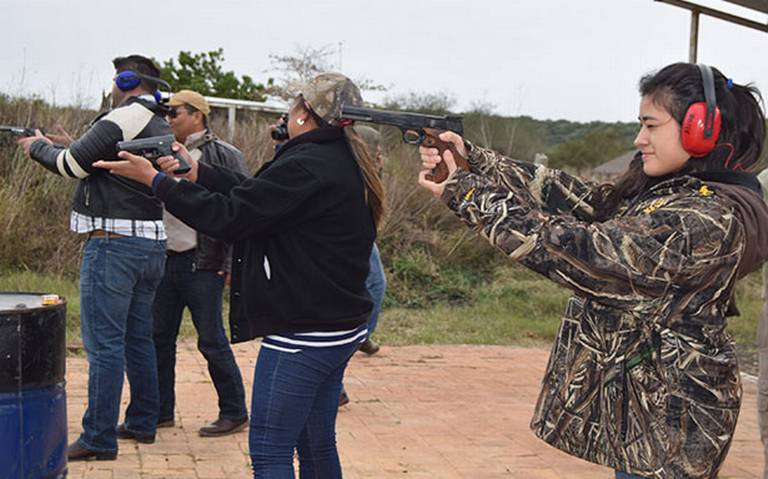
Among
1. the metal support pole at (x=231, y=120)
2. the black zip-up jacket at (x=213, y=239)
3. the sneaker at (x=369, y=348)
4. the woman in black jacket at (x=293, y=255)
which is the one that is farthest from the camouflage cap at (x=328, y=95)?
the metal support pole at (x=231, y=120)

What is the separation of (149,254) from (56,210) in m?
7.21

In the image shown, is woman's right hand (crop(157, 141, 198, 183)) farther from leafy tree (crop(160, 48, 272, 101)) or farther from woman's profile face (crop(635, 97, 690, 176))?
leafy tree (crop(160, 48, 272, 101))

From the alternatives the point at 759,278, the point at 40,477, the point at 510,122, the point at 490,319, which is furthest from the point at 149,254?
the point at 510,122

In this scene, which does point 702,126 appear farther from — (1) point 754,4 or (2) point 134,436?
(1) point 754,4

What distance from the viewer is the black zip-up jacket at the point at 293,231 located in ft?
11.2

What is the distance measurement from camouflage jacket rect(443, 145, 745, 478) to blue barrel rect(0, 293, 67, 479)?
1.96 m

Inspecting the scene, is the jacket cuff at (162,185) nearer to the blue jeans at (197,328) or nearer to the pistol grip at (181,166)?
the pistol grip at (181,166)

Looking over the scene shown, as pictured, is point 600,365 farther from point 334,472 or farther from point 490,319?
point 490,319

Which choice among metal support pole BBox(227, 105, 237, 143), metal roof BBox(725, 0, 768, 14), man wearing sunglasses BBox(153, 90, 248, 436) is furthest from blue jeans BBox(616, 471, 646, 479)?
metal support pole BBox(227, 105, 237, 143)

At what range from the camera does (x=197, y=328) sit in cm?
584

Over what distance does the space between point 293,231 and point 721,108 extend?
5.07ft

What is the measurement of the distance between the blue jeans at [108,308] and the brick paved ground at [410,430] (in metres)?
0.26

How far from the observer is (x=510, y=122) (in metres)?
22.9

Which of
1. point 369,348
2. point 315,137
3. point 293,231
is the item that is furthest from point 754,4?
point 293,231
